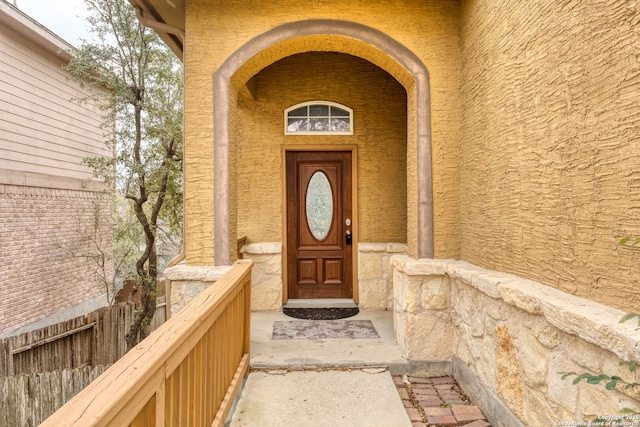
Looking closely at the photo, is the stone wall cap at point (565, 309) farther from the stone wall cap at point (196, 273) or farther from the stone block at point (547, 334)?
the stone wall cap at point (196, 273)

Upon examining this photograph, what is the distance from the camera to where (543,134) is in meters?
1.92

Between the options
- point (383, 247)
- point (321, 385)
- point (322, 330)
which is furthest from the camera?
point (383, 247)

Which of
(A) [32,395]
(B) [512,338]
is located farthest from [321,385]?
(A) [32,395]

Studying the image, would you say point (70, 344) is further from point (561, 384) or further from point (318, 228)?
point (561, 384)

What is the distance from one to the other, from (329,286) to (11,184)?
477 cm

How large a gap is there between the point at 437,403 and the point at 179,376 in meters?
1.97

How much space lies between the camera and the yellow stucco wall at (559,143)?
1.43 m

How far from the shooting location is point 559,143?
179cm

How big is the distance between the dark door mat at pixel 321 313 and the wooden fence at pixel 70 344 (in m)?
2.65

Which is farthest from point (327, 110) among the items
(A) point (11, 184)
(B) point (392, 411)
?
(A) point (11, 184)

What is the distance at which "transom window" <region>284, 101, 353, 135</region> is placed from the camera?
477cm

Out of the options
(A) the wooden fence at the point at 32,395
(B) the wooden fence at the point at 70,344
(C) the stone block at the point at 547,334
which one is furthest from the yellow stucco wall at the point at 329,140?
(C) the stone block at the point at 547,334

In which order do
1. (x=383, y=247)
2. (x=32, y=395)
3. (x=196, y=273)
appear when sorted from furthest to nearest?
(x=383, y=247) < (x=32, y=395) < (x=196, y=273)

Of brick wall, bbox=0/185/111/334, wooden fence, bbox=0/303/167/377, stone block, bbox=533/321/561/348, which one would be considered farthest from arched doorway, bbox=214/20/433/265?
brick wall, bbox=0/185/111/334
